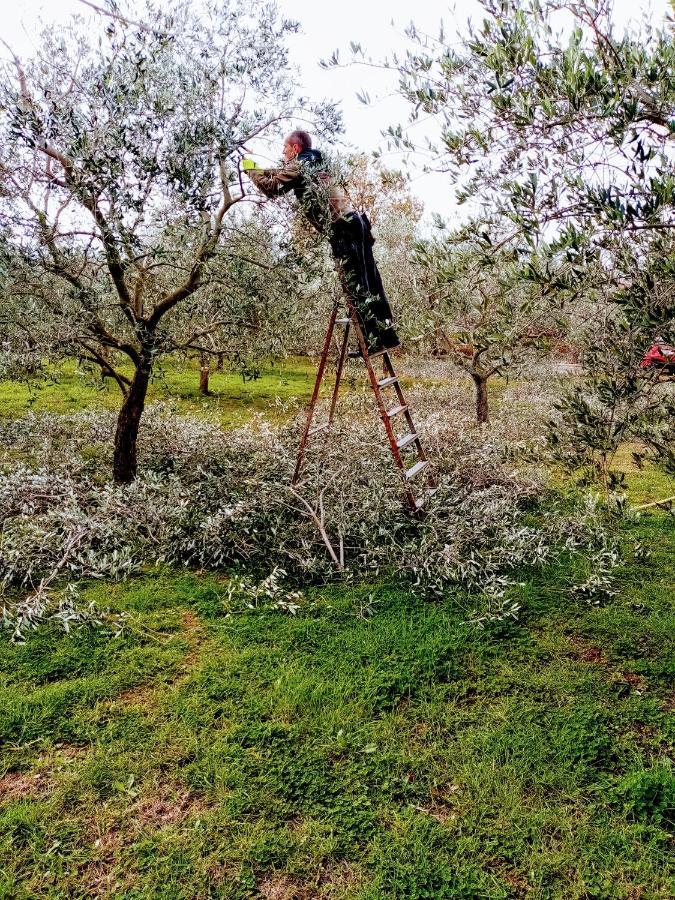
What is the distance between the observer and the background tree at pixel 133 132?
215 inches

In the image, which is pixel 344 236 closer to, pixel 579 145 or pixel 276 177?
pixel 276 177

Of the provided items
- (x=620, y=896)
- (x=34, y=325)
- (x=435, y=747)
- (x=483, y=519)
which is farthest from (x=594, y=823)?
(x=34, y=325)

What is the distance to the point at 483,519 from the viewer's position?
21.9 feet

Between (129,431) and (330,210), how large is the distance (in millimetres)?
3901

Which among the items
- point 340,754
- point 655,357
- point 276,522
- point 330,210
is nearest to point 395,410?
point 276,522

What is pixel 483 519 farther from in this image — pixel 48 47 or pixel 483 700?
pixel 48 47

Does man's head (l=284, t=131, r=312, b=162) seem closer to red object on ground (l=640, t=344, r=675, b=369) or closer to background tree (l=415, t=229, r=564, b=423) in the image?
background tree (l=415, t=229, r=564, b=423)

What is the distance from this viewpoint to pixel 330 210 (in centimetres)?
623

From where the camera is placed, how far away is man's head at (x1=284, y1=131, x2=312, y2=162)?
20.1ft

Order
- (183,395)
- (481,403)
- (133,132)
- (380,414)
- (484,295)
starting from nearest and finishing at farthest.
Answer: (484,295) → (133,132) → (380,414) → (481,403) → (183,395)

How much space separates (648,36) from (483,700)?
428cm

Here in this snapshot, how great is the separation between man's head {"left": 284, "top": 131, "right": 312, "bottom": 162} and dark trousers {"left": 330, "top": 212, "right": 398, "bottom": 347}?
84 centimetres

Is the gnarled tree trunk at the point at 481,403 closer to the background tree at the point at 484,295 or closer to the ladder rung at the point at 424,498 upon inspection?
the ladder rung at the point at 424,498

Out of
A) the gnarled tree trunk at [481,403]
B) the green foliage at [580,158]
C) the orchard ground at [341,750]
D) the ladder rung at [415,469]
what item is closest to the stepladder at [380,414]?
the ladder rung at [415,469]
